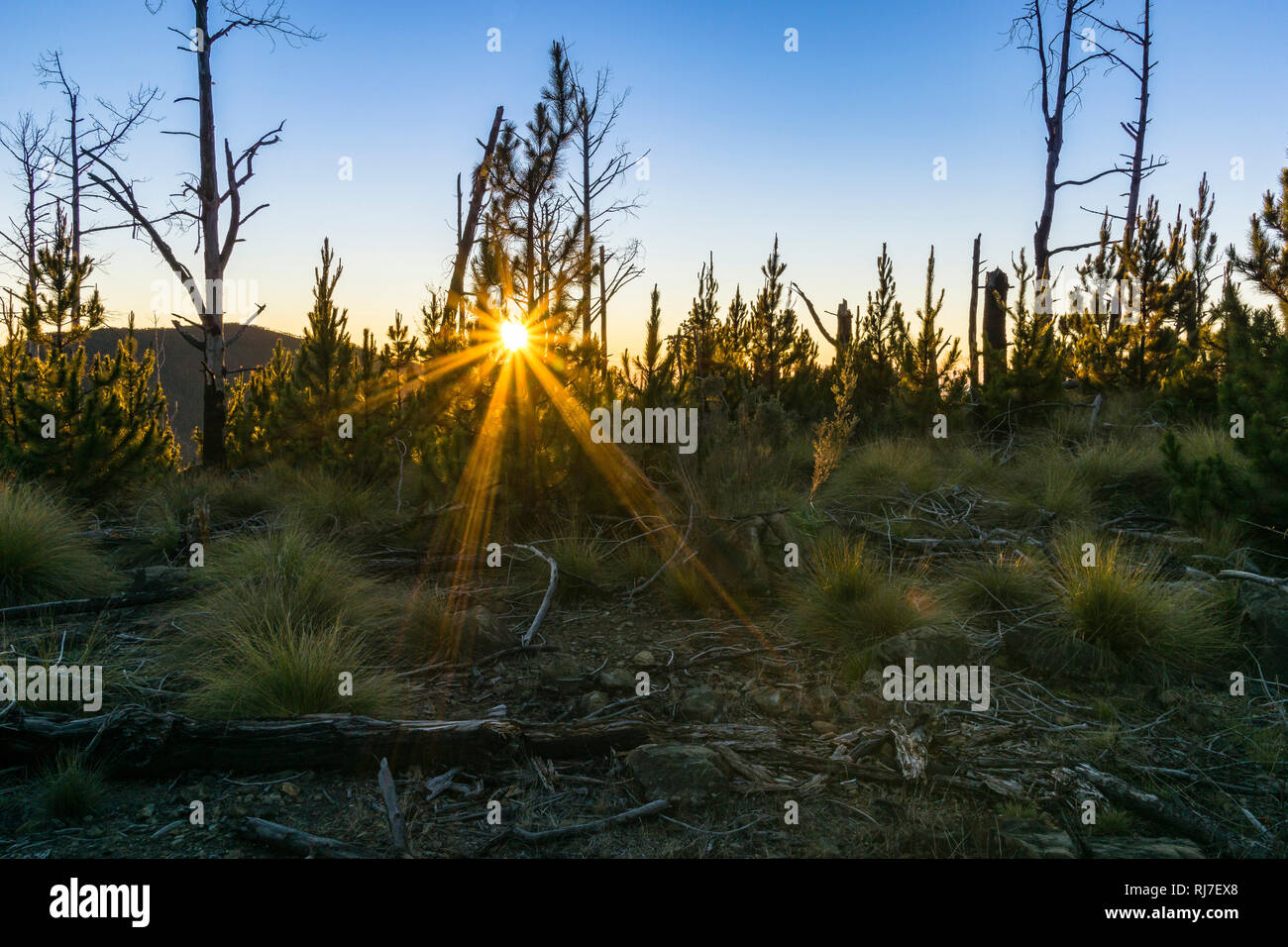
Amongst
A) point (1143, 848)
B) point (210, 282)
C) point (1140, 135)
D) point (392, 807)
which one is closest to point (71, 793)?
point (392, 807)

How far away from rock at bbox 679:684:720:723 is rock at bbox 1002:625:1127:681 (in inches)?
74.4

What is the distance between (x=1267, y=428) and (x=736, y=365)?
875cm

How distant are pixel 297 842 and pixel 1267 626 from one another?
4997 mm

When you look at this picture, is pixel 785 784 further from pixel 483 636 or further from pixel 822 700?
pixel 483 636

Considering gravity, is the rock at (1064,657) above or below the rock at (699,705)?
above

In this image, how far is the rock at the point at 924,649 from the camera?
404cm

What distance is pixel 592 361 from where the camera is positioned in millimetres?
8016

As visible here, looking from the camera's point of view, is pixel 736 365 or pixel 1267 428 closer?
pixel 1267 428

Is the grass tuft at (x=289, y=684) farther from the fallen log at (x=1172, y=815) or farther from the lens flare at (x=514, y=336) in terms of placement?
the lens flare at (x=514, y=336)

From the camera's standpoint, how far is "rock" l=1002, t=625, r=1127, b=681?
409 centimetres

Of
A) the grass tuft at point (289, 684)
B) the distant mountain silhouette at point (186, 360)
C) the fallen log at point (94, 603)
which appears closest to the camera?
the grass tuft at point (289, 684)

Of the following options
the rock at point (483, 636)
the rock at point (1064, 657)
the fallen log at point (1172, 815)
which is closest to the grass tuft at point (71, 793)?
the rock at point (483, 636)
